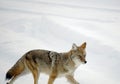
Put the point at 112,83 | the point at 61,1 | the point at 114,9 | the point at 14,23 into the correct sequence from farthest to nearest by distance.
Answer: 1. the point at 61,1
2. the point at 114,9
3. the point at 14,23
4. the point at 112,83

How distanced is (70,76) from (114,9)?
17509mm

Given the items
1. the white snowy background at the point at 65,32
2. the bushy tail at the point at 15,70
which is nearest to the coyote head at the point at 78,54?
the bushy tail at the point at 15,70

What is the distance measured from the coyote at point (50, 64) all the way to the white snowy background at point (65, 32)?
1137mm

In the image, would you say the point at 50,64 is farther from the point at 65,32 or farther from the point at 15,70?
the point at 65,32

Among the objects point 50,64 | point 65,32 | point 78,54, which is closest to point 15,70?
point 50,64

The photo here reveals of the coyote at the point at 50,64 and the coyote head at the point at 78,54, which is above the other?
the coyote head at the point at 78,54

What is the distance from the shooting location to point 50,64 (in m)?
8.00

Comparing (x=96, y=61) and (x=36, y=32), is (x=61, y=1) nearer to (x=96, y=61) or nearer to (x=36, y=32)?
(x=36, y=32)

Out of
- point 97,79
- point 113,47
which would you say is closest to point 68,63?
point 97,79

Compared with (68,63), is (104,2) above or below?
below

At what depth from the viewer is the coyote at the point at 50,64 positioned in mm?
7845

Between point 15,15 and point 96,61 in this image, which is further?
point 15,15

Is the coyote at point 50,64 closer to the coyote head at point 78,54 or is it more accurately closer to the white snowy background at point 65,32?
the coyote head at point 78,54

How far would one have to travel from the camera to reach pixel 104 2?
93.7 ft
